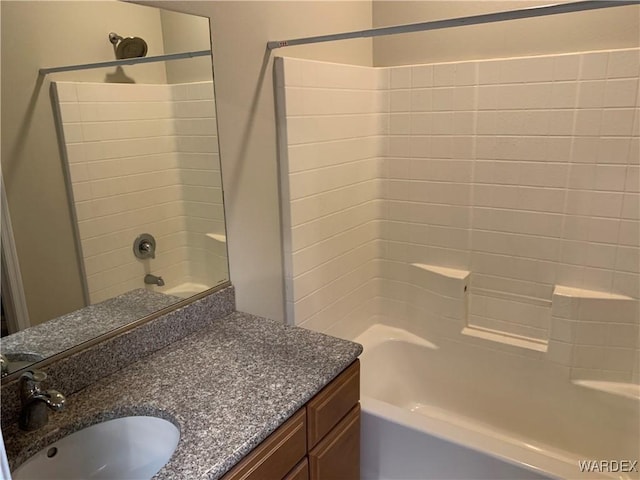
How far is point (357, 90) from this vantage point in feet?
7.06

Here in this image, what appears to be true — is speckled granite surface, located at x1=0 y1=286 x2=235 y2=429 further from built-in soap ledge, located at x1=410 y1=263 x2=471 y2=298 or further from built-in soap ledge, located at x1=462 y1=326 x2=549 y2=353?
built-in soap ledge, located at x1=462 y1=326 x2=549 y2=353

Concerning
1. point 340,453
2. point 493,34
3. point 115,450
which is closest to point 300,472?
point 340,453

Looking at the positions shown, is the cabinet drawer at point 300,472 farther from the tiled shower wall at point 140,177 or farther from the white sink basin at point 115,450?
the tiled shower wall at point 140,177

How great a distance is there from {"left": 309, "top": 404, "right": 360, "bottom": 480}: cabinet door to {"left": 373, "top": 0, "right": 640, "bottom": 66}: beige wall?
1.57 meters

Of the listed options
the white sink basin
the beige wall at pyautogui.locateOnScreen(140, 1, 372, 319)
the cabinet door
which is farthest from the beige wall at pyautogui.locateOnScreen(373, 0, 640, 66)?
the white sink basin

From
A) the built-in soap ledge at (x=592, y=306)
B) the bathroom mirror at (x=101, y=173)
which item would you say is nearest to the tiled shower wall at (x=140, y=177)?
the bathroom mirror at (x=101, y=173)

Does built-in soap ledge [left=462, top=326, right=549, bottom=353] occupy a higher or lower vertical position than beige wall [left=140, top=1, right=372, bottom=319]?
lower

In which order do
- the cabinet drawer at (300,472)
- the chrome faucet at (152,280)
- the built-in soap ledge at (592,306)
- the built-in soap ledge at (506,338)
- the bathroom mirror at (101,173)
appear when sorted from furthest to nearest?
1. the built-in soap ledge at (506,338)
2. the built-in soap ledge at (592,306)
3. the chrome faucet at (152,280)
4. the cabinet drawer at (300,472)
5. the bathroom mirror at (101,173)

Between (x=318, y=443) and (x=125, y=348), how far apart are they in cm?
60

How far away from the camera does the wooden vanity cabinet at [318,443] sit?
1.13m

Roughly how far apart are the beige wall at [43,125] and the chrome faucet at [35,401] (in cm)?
17

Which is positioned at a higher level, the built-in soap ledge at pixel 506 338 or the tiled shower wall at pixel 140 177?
the tiled shower wall at pixel 140 177

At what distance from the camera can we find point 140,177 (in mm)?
1439

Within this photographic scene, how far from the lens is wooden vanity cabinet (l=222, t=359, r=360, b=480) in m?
1.13
